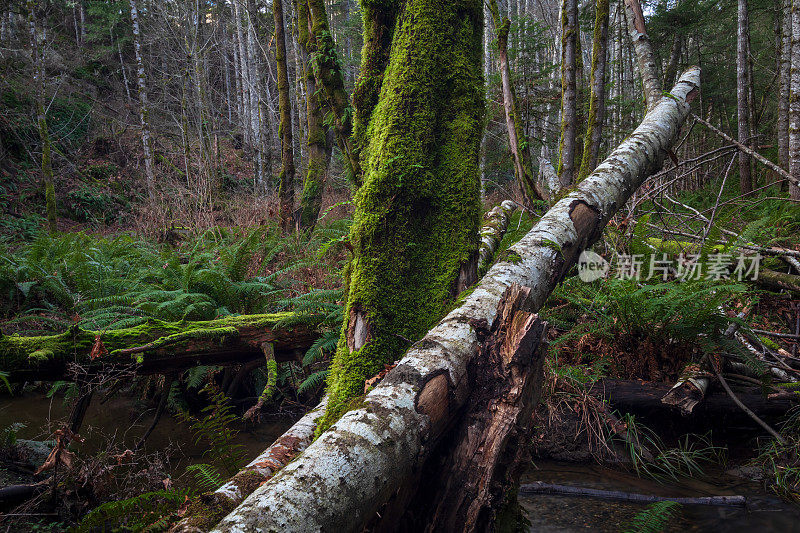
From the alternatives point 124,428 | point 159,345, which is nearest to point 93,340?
point 159,345

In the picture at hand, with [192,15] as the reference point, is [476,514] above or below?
below

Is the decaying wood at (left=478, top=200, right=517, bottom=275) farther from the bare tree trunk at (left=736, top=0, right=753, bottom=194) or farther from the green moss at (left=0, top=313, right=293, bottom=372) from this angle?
the bare tree trunk at (left=736, top=0, right=753, bottom=194)

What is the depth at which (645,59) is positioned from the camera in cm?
511

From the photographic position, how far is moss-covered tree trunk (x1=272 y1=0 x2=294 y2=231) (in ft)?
26.9

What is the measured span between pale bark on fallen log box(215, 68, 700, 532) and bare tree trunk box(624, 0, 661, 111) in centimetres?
309

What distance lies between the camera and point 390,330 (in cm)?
236

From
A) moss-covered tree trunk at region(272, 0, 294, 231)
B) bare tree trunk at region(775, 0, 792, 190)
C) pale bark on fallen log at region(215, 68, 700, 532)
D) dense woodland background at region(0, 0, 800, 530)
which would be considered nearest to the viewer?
pale bark on fallen log at region(215, 68, 700, 532)

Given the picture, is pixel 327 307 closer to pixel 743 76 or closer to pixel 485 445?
pixel 485 445

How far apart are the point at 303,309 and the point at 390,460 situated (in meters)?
2.69

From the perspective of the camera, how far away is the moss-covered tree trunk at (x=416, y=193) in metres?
2.37

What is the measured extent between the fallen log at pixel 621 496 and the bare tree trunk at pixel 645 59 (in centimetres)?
387

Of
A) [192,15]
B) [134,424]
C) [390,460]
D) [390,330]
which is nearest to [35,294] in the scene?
[134,424]

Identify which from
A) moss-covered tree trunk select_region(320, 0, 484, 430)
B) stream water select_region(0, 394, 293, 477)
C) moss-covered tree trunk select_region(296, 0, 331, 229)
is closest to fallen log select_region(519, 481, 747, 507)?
moss-covered tree trunk select_region(320, 0, 484, 430)

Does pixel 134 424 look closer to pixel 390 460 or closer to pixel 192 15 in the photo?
pixel 390 460
